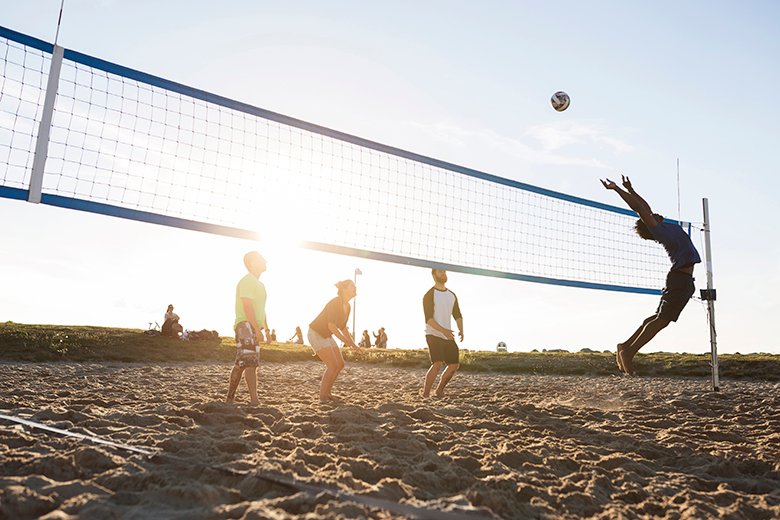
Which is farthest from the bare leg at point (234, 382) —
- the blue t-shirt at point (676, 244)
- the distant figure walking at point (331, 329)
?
the blue t-shirt at point (676, 244)

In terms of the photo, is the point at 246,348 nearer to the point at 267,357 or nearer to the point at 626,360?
the point at 626,360

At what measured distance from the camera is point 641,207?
5.52 meters

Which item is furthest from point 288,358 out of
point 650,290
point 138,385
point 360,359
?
point 650,290

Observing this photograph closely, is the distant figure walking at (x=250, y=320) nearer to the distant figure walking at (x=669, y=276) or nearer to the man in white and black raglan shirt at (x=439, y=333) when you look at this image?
the man in white and black raglan shirt at (x=439, y=333)

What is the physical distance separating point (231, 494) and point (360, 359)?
1046 cm

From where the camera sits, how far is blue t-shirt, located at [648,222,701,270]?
554cm

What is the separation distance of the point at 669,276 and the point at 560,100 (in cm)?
322

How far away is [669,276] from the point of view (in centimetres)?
564

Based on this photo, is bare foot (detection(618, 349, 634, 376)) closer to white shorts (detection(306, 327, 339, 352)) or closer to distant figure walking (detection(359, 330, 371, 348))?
white shorts (detection(306, 327, 339, 352))

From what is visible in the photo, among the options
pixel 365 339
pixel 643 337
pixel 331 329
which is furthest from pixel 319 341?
pixel 365 339

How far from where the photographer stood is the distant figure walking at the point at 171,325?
12.9 m

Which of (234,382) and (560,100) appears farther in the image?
(560,100)

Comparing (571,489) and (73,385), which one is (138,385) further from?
(571,489)

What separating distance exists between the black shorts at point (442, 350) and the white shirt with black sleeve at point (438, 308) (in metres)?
0.05
